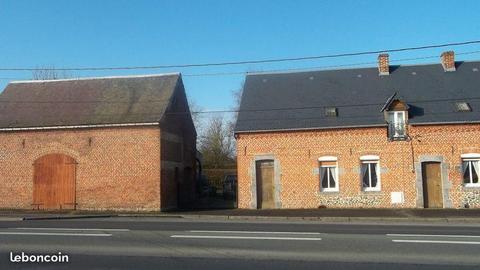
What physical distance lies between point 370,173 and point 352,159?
1.15m

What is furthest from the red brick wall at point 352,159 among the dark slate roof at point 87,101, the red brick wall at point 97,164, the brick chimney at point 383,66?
the dark slate roof at point 87,101

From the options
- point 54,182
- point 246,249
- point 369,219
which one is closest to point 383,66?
point 369,219

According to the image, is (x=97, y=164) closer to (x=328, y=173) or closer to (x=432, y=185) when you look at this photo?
(x=328, y=173)

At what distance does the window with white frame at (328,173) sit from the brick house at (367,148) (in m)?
0.05

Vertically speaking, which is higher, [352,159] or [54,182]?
[352,159]

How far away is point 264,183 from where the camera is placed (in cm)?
2556

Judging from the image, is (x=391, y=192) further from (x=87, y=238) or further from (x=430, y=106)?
(x=87, y=238)

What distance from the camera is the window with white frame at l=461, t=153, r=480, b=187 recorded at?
2402 centimetres

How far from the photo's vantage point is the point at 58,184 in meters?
26.4

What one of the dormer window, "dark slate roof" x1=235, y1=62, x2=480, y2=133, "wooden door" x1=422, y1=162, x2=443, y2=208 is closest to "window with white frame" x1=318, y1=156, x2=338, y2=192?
"dark slate roof" x1=235, y1=62, x2=480, y2=133

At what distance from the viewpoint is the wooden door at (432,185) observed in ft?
79.0

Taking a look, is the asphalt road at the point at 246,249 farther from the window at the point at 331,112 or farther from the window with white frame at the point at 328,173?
the window at the point at 331,112

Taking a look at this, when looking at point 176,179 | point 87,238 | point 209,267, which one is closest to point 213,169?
point 176,179

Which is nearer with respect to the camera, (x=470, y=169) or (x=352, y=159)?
(x=470, y=169)
